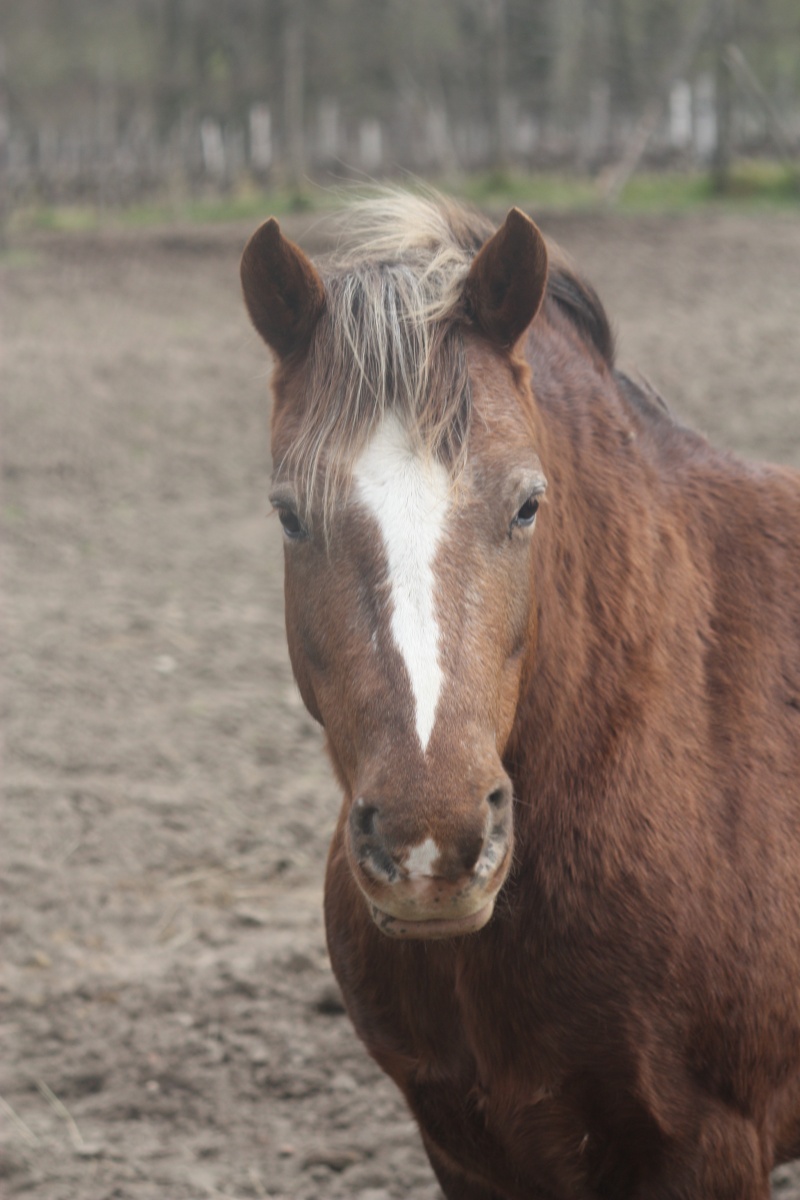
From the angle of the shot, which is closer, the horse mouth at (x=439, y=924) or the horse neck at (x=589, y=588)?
the horse mouth at (x=439, y=924)

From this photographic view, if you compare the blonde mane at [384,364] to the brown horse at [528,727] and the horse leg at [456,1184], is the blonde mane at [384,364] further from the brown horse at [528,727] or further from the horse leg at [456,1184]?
the horse leg at [456,1184]

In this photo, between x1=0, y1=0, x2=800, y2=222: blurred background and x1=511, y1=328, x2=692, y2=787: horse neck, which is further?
x1=0, y1=0, x2=800, y2=222: blurred background

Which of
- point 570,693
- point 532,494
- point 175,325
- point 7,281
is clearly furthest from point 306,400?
point 7,281

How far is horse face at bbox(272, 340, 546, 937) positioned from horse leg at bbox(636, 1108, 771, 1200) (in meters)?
0.67

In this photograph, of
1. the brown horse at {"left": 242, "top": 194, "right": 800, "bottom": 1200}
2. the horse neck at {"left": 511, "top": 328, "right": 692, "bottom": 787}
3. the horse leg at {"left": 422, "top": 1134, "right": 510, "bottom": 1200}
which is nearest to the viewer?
the brown horse at {"left": 242, "top": 194, "right": 800, "bottom": 1200}

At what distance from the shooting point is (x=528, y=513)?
80.5 inches

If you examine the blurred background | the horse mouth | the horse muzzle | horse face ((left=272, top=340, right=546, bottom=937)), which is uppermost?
horse face ((left=272, top=340, right=546, bottom=937))

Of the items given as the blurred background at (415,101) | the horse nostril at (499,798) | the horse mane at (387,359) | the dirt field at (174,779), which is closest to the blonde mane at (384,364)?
the horse mane at (387,359)

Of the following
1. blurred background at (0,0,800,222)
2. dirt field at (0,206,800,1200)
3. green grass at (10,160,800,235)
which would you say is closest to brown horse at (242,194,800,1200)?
dirt field at (0,206,800,1200)

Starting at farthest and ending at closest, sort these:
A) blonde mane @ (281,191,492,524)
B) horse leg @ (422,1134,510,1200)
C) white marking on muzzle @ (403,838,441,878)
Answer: horse leg @ (422,1134,510,1200) → blonde mane @ (281,191,492,524) → white marking on muzzle @ (403,838,441,878)

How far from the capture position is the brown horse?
186 centimetres

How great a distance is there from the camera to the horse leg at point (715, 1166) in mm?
2135

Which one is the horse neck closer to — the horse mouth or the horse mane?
the horse mane

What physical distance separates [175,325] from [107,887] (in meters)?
8.60
